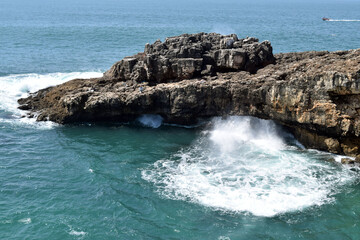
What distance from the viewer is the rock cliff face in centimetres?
3128

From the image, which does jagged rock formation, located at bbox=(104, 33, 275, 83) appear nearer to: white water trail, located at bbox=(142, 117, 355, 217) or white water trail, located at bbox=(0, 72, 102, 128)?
white water trail, located at bbox=(142, 117, 355, 217)

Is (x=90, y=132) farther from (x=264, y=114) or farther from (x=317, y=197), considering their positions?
(x=317, y=197)

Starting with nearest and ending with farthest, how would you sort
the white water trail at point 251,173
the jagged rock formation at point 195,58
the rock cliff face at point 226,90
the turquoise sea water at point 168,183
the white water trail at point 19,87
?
the turquoise sea water at point 168,183 → the white water trail at point 251,173 → the rock cliff face at point 226,90 → the jagged rock formation at point 195,58 → the white water trail at point 19,87

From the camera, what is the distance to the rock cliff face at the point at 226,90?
103 feet

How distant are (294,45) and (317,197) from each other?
57.5 metres

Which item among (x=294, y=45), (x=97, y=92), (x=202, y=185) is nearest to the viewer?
(x=202, y=185)

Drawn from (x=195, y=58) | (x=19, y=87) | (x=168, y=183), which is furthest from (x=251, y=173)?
(x=19, y=87)

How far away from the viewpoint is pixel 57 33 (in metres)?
97.6

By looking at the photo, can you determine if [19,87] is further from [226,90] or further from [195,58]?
[226,90]

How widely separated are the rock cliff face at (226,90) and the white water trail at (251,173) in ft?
7.29

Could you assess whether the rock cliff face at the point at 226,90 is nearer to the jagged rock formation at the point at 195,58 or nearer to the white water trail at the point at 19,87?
the jagged rock formation at the point at 195,58

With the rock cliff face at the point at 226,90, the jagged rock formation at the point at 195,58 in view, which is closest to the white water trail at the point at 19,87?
the rock cliff face at the point at 226,90

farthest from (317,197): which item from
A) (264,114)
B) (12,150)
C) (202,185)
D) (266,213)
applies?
(12,150)

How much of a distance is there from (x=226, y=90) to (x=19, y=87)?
3163cm
